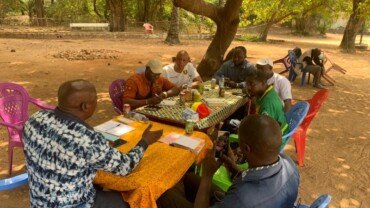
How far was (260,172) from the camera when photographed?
194 cm

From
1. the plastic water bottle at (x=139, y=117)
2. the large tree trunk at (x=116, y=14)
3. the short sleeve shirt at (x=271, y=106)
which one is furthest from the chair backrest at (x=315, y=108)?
the large tree trunk at (x=116, y=14)

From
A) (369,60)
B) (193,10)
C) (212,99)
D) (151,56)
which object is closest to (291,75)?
(193,10)

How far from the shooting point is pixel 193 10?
7414 millimetres

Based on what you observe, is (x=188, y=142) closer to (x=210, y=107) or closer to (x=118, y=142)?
(x=118, y=142)

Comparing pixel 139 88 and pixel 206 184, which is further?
pixel 139 88

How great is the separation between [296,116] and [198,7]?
4221 mm

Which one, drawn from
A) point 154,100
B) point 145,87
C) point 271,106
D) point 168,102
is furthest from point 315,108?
point 145,87

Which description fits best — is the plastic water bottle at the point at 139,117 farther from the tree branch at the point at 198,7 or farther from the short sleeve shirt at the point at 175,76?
the tree branch at the point at 198,7

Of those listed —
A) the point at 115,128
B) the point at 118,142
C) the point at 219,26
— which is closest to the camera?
the point at 118,142

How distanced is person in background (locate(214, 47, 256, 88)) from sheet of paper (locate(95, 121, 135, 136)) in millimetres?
2920

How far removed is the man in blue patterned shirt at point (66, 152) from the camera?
2.08m

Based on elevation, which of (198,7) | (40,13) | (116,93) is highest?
(40,13)

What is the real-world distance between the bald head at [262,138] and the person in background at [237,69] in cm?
391

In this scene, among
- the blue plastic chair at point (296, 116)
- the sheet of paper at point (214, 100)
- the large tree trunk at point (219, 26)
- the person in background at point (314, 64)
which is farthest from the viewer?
the person in background at point (314, 64)
